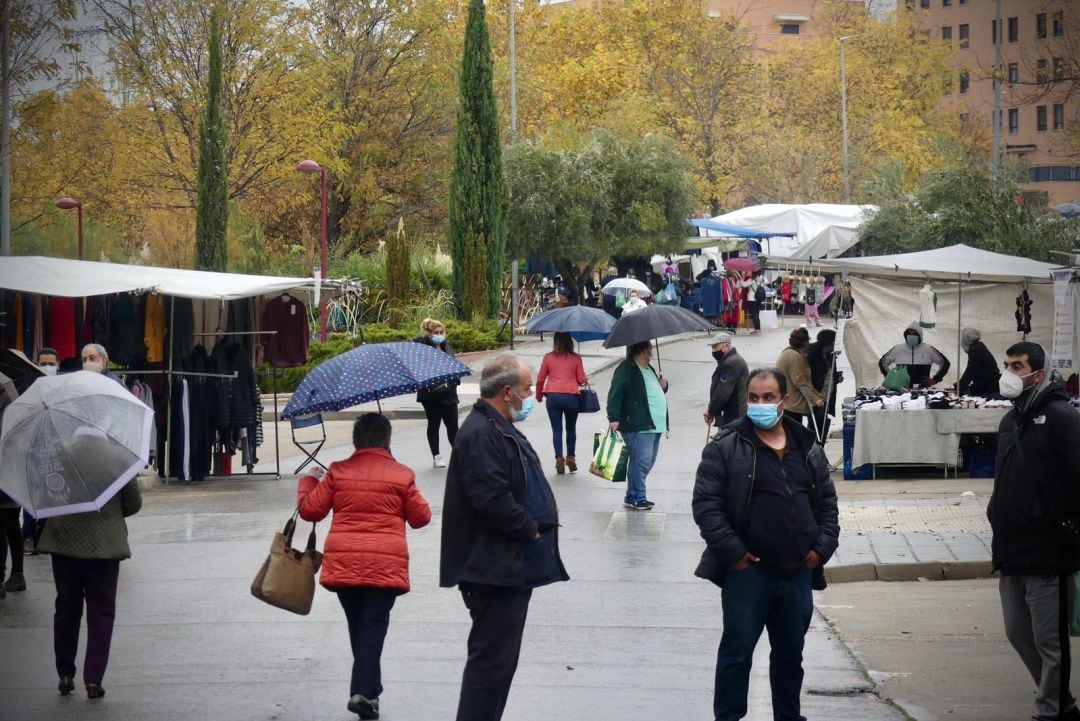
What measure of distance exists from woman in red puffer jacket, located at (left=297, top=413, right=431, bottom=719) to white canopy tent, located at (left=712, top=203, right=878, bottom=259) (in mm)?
35546

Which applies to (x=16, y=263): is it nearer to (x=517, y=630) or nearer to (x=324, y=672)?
(x=324, y=672)

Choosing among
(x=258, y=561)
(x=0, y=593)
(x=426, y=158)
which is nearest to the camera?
(x=0, y=593)

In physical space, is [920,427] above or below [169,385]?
below

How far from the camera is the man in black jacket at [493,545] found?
6.42 m

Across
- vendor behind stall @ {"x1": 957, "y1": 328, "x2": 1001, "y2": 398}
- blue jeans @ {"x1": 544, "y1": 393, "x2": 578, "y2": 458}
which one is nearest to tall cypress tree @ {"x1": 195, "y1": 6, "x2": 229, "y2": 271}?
blue jeans @ {"x1": 544, "y1": 393, "x2": 578, "y2": 458}

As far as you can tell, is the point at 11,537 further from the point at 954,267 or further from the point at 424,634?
the point at 954,267

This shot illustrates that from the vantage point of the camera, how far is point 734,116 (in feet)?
226

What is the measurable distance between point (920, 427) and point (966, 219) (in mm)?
15422

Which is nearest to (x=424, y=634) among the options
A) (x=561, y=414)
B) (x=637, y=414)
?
(x=637, y=414)

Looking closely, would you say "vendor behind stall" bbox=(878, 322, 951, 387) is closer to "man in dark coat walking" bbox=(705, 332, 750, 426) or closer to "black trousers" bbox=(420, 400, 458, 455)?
"man in dark coat walking" bbox=(705, 332, 750, 426)

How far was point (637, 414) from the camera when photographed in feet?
48.3

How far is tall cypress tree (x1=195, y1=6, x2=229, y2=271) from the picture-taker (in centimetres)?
3788

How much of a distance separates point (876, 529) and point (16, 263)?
891 cm

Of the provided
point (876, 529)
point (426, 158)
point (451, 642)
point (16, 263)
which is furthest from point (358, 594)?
point (426, 158)
